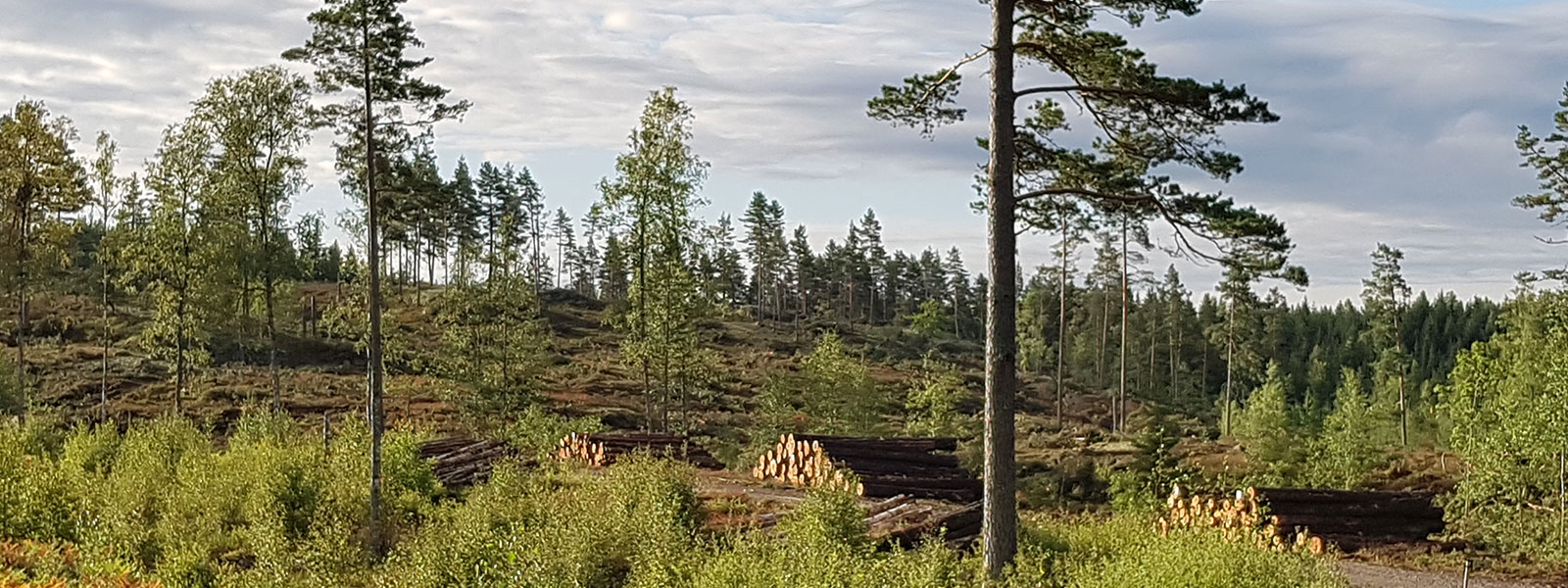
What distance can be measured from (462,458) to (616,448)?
3.71 metres

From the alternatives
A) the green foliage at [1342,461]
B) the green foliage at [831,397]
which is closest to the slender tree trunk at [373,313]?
the green foliage at [831,397]

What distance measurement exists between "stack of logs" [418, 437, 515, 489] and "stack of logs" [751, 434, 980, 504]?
579 centimetres

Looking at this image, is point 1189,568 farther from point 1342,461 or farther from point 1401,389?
point 1401,389

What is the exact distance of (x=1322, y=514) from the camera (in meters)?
23.8

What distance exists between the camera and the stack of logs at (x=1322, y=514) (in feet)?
74.8

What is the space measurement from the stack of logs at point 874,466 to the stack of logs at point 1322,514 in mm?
4168

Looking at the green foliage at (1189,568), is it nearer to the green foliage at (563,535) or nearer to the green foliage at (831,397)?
the green foliage at (563,535)

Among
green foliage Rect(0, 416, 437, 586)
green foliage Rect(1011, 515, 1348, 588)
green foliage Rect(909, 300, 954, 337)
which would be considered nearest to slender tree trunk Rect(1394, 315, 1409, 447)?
green foliage Rect(1011, 515, 1348, 588)

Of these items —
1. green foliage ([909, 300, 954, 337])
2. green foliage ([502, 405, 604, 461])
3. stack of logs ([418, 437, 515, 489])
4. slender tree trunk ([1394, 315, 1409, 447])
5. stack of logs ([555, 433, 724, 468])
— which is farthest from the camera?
green foliage ([909, 300, 954, 337])

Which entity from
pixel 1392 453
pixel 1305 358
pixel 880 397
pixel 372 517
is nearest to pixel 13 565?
pixel 372 517

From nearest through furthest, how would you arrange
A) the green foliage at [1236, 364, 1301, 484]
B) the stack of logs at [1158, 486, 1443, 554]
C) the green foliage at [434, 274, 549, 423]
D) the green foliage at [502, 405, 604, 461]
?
the stack of logs at [1158, 486, 1443, 554] < the green foliage at [502, 405, 604, 461] < the green foliage at [1236, 364, 1301, 484] < the green foliage at [434, 274, 549, 423]

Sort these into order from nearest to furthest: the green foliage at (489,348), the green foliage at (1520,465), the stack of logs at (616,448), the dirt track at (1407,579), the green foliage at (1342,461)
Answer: the dirt track at (1407,579)
the green foliage at (1520,465)
the stack of logs at (616,448)
the green foliage at (1342,461)
the green foliage at (489,348)

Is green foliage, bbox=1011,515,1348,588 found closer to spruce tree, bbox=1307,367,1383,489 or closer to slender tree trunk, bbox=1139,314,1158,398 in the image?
spruce tree, bbox=1307,367,1383,489

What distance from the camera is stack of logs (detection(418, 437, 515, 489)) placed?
26.0 metres
